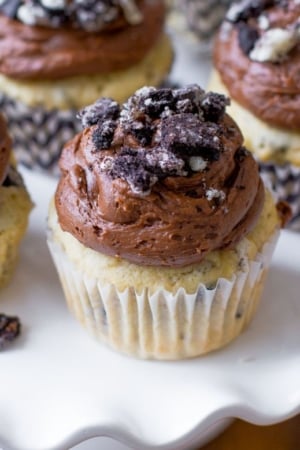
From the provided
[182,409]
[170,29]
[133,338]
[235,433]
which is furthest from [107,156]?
[170,29]

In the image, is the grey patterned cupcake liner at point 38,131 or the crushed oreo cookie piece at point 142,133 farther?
the grey patterned cupcake liner at point 38,131

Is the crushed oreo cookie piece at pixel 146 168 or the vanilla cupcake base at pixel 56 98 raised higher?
the crushed oreo cookie piece at pixel 146 168

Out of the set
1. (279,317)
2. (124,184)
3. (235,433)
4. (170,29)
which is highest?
(124,184)

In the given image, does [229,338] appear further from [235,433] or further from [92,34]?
[92,34]

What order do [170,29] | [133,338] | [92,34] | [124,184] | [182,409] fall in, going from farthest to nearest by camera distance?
[170,29]
[92,34]
[133,338]
[182,409]
[124,184]

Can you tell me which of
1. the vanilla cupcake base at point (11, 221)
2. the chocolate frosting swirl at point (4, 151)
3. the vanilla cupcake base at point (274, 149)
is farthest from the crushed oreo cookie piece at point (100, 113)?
the vanilla cupcake base at point (274, 149)

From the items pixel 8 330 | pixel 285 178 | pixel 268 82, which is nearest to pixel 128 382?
pixel 8 330

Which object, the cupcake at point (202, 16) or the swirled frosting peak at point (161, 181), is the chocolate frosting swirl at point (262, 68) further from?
the cupcake at point (202, 16)
